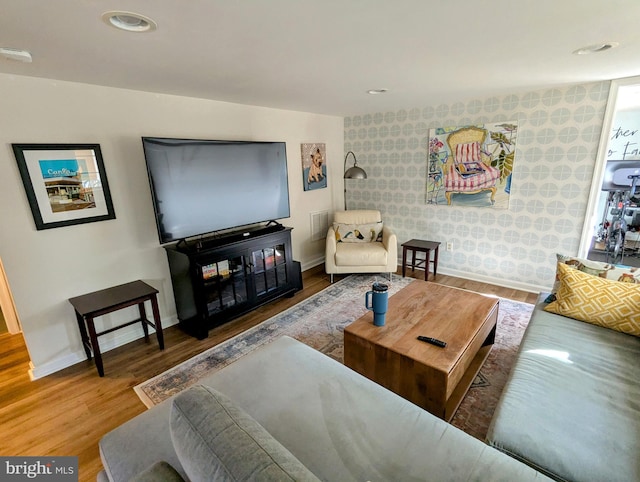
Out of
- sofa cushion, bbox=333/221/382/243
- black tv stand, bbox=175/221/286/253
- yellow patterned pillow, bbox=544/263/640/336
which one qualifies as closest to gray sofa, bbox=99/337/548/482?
yellow patterned pillow, bbox=544/263/640/336

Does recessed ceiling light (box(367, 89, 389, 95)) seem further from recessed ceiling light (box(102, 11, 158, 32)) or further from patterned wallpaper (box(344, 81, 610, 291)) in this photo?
recessed ceiling light (box(102, 11, 158, 32))

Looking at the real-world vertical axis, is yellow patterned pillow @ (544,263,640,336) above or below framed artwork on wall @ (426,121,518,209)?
below

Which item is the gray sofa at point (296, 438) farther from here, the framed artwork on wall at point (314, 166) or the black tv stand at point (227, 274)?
the framed artwork on wall at point (314, 166)

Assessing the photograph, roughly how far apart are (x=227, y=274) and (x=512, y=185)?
3.26 metres

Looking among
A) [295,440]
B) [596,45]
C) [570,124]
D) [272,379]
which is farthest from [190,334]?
[570,124]

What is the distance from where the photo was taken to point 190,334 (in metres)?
2.90

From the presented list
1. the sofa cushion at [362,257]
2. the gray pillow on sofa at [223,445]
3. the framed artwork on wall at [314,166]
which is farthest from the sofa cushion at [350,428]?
the framed artwork on wall at [314,166]

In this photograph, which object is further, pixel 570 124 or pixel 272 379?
pixel 570 124

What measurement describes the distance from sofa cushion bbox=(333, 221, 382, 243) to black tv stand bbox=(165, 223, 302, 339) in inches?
36.7

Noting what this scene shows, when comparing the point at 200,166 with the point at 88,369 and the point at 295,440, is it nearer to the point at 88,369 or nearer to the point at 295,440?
the point at 88,369

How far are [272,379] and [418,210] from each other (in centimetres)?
334

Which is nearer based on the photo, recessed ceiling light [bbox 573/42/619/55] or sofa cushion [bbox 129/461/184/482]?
sofa cushion [bbox 129/461/184/482]

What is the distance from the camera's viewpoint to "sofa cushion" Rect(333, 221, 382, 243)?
4.20m

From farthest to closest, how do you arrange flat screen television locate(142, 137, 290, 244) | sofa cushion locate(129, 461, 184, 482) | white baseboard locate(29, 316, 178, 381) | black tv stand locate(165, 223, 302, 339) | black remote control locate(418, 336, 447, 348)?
black tv stand locate(165, 223, 302, 339)
flat screen television locate(142, 137, 290, 244)
white baseboard locate(29, 316, 178, 381)
black remote control locate(418, 336, 447, 348)
sofa cushion locate(129, 461, 184, 482)
